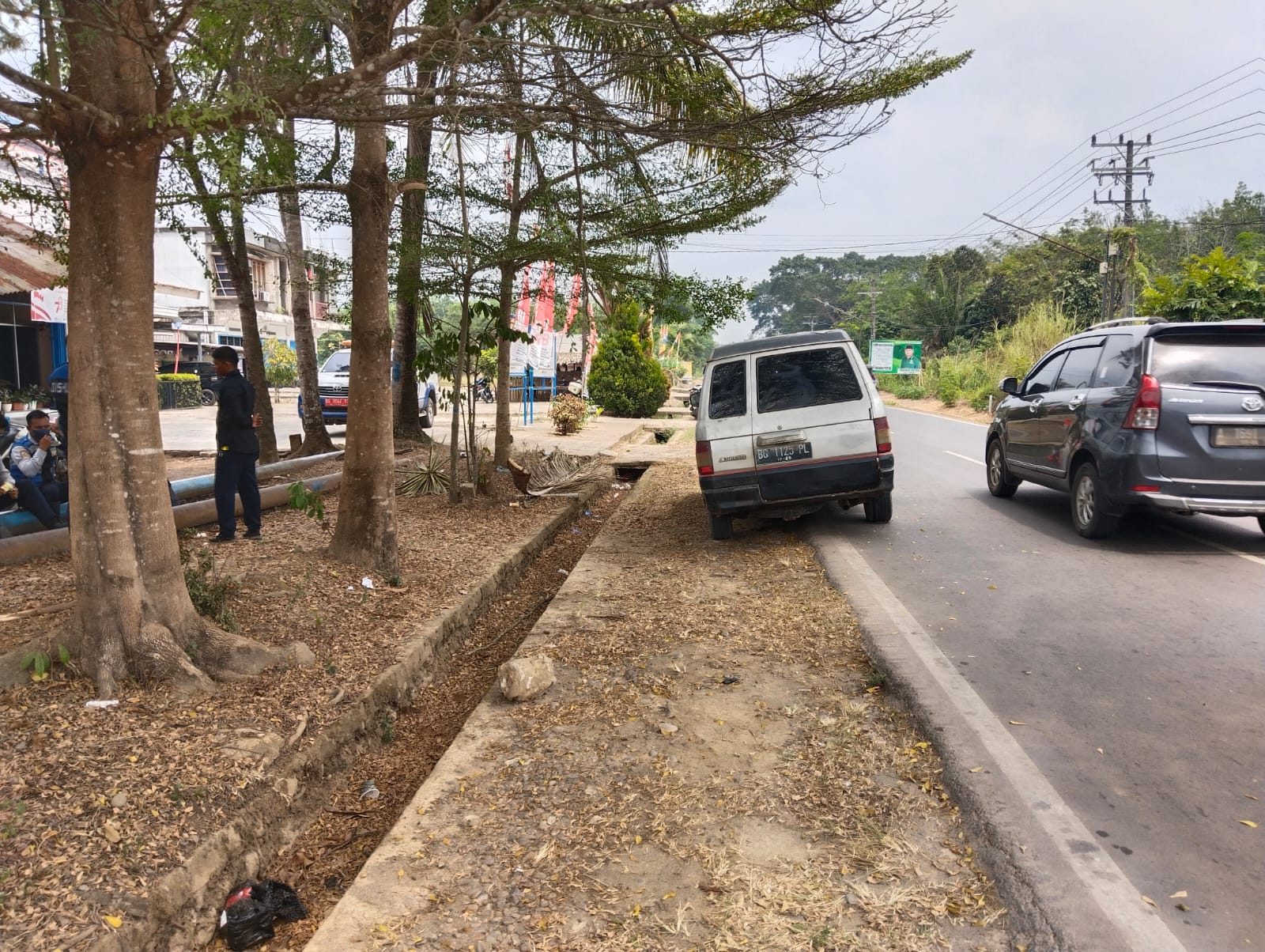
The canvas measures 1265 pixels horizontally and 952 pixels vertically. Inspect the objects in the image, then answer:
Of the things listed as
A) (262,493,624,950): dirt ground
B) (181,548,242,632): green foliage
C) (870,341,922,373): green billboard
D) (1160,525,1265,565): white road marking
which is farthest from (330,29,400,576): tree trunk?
(870,341,922,373): green billboard

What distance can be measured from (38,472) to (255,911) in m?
5.98

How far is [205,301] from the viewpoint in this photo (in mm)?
39062

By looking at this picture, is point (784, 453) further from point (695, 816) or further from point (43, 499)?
point (43, 499)

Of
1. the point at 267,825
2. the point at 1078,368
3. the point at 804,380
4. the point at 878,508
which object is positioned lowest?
the point at 267,825

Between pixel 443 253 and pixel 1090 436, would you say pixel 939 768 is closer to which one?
pixel 1090 436

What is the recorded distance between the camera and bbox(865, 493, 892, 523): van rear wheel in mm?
9062

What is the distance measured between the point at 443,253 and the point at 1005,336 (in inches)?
1402

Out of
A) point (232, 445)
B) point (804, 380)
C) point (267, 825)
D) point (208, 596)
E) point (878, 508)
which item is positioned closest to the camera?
point (267, 825)

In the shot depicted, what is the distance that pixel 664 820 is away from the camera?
3.44m

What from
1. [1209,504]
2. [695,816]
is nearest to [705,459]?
[1209,504]

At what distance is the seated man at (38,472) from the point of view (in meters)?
7.48

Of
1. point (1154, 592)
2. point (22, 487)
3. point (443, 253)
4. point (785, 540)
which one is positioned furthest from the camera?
point (443, 253)

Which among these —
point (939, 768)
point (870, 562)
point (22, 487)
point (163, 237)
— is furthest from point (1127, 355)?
point (163, 237)

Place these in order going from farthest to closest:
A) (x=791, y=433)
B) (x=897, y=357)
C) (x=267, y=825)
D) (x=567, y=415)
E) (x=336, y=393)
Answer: (x=897, y=357), (x=336, y=393), (x=567, y=415), (x=791, y=433), (x=267, y=825)
